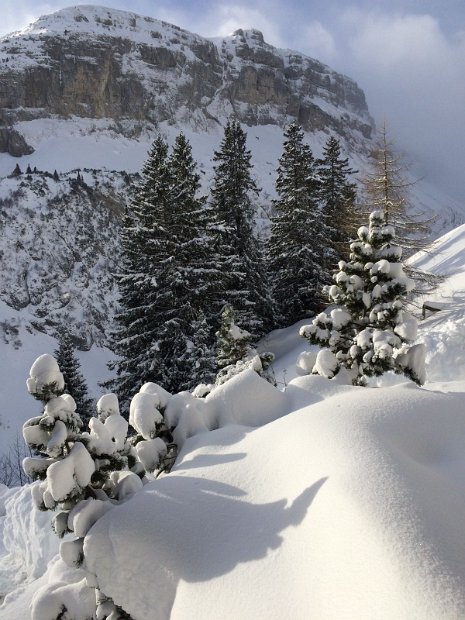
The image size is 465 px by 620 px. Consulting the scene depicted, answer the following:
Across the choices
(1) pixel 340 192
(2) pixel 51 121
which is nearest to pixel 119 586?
(1) pixel 340 192

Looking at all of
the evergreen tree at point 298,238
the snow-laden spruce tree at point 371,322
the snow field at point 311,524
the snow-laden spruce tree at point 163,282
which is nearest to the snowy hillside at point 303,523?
the snow field at point 311,524

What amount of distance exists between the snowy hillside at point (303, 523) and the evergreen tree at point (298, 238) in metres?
17.4

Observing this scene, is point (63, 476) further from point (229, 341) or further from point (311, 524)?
point (229, 341)

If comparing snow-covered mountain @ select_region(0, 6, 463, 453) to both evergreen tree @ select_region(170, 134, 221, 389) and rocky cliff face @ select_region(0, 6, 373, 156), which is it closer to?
rocky cliff face @ select_region(0, 6, 373, 156)

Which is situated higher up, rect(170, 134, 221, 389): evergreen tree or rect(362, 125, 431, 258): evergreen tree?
rect(362, 125, 431, 258): evergreen tree

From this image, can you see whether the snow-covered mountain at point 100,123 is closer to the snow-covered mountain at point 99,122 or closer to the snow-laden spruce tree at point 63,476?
the snow-covered mountain at point 99,122

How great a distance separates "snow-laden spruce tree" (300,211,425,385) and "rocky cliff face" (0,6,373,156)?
196 ft

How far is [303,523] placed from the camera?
3354mm

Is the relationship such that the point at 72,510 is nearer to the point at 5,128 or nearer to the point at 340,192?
the point at 340,192

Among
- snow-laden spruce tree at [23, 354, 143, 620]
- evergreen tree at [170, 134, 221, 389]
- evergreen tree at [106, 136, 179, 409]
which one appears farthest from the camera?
evergreen tree at [170, 134, 221, 389]

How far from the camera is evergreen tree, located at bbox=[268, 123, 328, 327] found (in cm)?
2259

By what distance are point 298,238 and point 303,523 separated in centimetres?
2078

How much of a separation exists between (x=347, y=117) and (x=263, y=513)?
124 metres

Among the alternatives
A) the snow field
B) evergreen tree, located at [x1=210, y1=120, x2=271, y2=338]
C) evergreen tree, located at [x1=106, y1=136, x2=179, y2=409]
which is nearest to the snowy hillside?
the snow field
